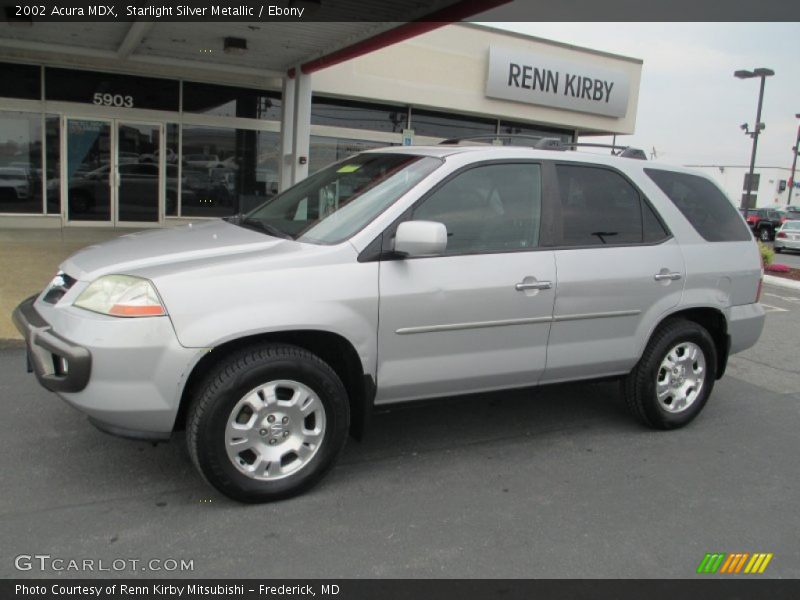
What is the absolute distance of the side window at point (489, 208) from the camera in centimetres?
384

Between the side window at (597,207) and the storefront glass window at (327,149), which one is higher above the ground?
the storefront glass window at (327,149)

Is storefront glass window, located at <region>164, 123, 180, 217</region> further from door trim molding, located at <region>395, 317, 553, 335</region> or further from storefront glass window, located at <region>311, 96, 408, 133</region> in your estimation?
door trim molding, located at <region>395, 317, 553, 335</region>

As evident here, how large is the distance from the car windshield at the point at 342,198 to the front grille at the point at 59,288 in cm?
110

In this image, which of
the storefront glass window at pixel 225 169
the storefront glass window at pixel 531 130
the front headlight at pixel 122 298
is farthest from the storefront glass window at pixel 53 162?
the front headlight at pixel 122 298

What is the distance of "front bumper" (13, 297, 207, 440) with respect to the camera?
3.08m

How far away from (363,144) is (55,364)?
1340cm

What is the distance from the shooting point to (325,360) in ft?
12.2

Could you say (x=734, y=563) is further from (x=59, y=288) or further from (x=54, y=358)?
(x=59, y=288)

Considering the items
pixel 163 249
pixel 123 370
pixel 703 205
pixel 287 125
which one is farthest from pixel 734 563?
pixel 287 125

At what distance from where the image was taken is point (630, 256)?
4375 mm

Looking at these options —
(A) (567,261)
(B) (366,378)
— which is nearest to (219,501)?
(B) (366,378)

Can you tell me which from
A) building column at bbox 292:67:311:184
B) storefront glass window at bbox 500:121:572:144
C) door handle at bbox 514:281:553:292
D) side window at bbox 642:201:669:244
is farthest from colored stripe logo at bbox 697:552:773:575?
storefront glass window at bbox 500:121:572:144

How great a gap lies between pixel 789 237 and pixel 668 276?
2489cm
